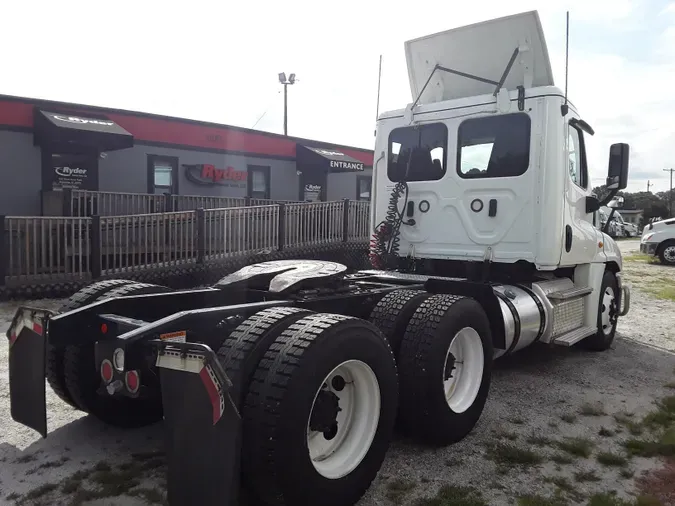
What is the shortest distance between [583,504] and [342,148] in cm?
1828

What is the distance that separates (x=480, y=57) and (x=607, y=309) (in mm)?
3453

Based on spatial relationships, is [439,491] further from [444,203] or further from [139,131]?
[139,131]

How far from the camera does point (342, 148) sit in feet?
67.2

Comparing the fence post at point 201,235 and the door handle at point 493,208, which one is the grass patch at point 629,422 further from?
the fence post at point 201,235

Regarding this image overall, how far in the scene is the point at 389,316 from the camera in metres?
3.95

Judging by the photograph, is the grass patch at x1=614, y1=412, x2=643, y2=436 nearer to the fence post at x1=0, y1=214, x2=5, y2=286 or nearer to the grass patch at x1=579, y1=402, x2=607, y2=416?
the grass patch at x1=579, y1=402, x2=607, y2=416

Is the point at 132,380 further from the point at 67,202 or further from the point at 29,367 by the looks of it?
the point at 67,202

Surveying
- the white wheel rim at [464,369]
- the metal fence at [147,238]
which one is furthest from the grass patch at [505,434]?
the metal fence at [147,238]

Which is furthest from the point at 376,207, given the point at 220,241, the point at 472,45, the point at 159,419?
the point at 220,241

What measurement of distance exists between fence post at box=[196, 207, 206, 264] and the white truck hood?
5.76 m

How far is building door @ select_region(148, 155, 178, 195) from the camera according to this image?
50.2 feet

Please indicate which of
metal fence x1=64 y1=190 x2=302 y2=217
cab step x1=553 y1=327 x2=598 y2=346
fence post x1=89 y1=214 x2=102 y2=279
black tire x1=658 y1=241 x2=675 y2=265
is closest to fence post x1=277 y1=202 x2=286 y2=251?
metal fence x1=64 y1=190 x2=302 y2=217

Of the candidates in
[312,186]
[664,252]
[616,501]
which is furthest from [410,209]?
[664,252]

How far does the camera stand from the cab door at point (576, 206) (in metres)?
5.57
